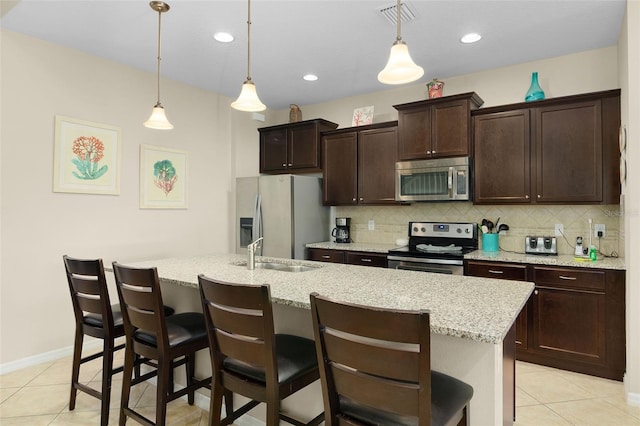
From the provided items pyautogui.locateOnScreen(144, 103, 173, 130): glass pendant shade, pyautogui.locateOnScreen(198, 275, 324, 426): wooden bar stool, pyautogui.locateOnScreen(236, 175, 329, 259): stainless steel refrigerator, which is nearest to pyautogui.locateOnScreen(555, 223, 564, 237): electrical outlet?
pyautogui.locateOnScreen(236, 175, 329, 259): stainless steel refrigerator

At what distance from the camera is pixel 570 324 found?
3.02m

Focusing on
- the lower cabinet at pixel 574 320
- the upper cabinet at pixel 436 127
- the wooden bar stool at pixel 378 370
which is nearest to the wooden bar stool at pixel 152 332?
the wooden bar stool at pixel 378 370

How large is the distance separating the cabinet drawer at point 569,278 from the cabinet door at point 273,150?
10.3ft

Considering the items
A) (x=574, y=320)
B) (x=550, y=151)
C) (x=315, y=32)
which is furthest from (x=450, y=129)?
(x=574, y=320)

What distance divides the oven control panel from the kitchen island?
185cm

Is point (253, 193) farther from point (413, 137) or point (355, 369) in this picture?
point (355, 369)

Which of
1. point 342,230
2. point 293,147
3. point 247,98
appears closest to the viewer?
point 247,98

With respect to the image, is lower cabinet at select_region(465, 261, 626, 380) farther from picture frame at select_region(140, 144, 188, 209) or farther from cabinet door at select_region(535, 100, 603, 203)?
picture frame at select_region(140, 144, 188, 209)

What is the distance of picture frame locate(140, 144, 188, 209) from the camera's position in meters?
4.02

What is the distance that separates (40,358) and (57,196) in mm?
1410

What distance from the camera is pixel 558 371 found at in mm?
3059

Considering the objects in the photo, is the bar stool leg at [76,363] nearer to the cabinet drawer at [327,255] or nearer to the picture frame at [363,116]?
the cabinet drawer at [327,255]

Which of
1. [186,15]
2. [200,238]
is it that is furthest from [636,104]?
[200,238]

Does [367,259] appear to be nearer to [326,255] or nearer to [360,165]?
[326,255]
